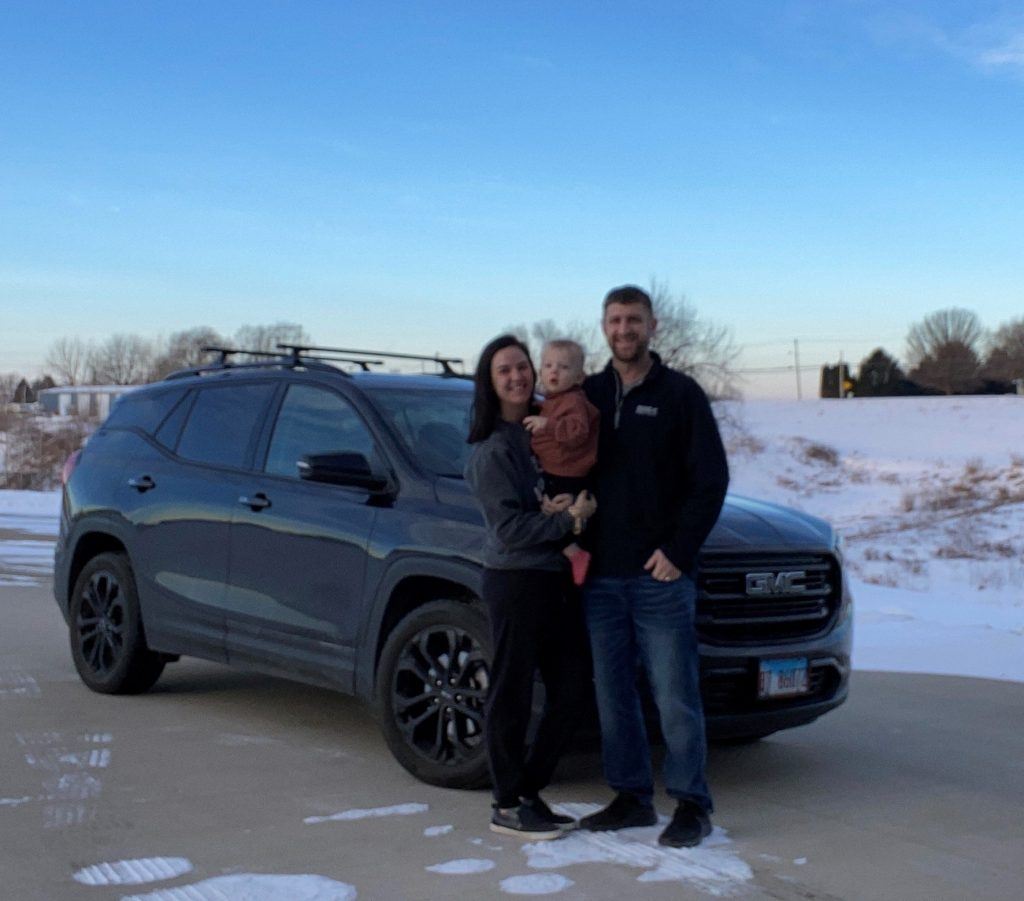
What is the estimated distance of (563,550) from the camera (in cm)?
497

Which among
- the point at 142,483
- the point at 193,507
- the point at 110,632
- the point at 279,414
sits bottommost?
the point at 110,632

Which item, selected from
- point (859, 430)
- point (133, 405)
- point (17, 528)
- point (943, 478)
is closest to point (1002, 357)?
point (859, 430)

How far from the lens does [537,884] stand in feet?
14.5

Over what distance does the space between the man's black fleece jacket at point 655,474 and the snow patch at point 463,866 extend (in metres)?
1.10

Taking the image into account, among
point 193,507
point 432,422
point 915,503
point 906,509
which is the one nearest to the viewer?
point 432,422

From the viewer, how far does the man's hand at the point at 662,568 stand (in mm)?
4844

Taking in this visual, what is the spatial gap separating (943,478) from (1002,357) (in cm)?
7273

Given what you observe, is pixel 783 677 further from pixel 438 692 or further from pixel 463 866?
pixel 463 866

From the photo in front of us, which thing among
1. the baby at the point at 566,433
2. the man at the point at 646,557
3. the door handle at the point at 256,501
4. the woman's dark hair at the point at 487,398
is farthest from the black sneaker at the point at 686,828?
→ the door handle at the point at 256,501

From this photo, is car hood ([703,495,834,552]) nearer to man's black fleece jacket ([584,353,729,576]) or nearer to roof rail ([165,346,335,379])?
man's black fleece jacket ([584,353,729,576])

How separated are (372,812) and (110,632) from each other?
2.98 meters

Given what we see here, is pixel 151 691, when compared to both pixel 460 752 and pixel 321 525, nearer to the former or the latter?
pixel 321 525

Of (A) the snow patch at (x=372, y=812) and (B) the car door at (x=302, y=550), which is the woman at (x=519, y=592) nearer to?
(A) the snow patch at (x=372, y=812)

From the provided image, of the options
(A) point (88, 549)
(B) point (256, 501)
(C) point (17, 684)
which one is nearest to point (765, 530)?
(B) point (256, 501)
